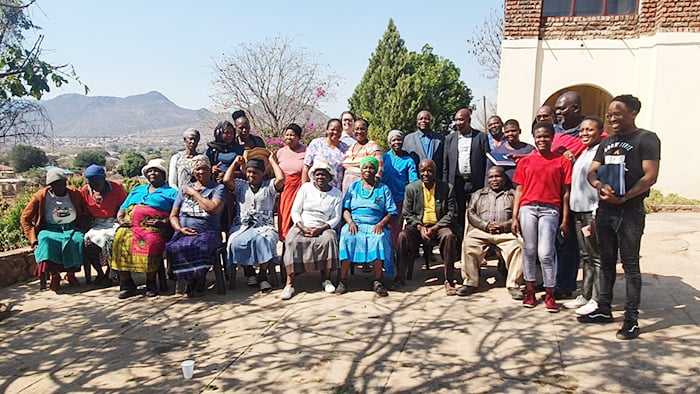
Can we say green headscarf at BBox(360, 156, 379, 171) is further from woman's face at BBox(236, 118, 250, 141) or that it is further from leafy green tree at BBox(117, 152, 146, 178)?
leafy green tree at BBox(117, 152, 146, 178)

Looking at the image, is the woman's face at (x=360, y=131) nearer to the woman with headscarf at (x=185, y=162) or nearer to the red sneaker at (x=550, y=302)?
the woman with headscarf at (x=185, y=162)

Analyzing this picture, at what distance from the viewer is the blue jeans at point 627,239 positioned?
3566 mm

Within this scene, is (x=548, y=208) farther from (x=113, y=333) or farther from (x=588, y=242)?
(x=113, y=333)

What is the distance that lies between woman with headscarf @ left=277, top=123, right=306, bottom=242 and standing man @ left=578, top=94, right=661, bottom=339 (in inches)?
124

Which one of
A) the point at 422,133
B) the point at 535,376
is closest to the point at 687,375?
the point at 535,376

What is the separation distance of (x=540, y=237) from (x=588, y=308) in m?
0.72

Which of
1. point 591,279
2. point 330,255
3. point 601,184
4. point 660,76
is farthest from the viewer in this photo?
point 660,76

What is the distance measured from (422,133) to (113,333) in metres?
3.96

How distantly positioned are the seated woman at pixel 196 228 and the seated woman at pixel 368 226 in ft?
4.55

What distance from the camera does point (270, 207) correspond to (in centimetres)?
523

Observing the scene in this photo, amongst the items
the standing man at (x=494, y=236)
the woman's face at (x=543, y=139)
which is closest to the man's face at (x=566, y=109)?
the woman's face at (x=543, y=139)

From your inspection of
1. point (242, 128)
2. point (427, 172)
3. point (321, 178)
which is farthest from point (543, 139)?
point (242, 128)

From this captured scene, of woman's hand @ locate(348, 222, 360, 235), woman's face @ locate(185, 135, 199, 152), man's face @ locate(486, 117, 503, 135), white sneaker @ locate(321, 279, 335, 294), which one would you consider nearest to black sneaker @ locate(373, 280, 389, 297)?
white sneaker @ locate(321, 279, 335, 294)

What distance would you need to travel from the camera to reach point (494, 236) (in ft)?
15.7
